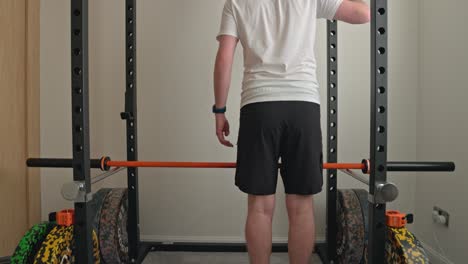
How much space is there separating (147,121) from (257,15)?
1.01 metres

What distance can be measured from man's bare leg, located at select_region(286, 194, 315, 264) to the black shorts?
0.06 metres

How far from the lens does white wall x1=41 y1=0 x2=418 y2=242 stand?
71.6 inches

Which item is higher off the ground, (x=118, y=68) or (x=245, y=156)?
(x=118, y=68)

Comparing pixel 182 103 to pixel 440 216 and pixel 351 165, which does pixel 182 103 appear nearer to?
pixel 351 165

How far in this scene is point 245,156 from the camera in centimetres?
109

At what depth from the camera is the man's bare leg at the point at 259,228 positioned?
44.4 inches

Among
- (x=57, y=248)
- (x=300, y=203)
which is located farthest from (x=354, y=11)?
(x=57, y=248)

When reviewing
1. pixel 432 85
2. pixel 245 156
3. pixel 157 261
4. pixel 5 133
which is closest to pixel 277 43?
pixel 245 156

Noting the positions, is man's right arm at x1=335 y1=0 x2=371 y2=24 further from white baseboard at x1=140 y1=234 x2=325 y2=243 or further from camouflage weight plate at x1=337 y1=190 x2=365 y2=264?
white baseboard at x1=140 y1=234 x2=325 y2=243

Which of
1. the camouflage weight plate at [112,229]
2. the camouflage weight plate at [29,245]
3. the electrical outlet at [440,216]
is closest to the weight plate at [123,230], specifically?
the camouflage weight plate at [112,229]

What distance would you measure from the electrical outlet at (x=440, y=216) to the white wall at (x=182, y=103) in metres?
0.21

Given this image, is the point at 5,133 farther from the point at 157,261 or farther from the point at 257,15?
the point at 257,15

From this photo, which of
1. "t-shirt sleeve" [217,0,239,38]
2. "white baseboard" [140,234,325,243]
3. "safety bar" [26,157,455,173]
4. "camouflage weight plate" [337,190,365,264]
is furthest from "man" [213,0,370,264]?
"white baseboard" [140,234,325,243]

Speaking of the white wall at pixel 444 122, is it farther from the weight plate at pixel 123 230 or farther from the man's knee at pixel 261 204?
the weight plate at pixel 123 230
